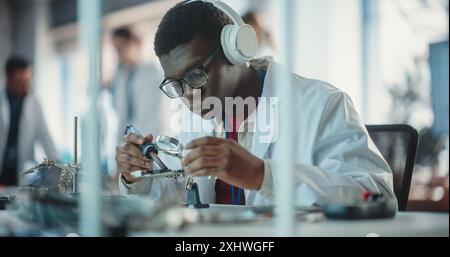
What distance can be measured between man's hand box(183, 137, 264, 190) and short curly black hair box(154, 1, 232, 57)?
0.38 metres

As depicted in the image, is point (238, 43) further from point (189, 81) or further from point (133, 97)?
point (133, 97)

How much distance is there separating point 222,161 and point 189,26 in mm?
435

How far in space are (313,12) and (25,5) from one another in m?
2.61

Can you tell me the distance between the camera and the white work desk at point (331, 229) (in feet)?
2.72

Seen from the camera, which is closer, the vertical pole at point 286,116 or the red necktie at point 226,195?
the vertical pole at point 286,116

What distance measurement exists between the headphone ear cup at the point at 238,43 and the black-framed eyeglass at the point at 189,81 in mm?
64

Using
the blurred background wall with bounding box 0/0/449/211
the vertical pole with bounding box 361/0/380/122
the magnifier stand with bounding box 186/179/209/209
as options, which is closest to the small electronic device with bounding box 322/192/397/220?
the magnifier stand with bounding box 186/179/209/209

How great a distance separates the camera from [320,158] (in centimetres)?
126

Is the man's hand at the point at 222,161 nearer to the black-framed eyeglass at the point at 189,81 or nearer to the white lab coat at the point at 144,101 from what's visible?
the black-framed eyeglass at the point at 189,81

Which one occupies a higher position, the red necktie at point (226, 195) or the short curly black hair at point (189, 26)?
the short curly black hair at point (189, 26)

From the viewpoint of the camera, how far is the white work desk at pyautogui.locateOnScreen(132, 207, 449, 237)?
830mm

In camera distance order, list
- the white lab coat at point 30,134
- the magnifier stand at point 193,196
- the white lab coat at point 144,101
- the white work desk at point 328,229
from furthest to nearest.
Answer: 1. the white lab coat at point 30,134
2. the white lab coat at point 144,101
3. the magnifier stand at point 193,196
4. the white work desk at point 328,229

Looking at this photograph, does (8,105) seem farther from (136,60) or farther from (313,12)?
(313,12)

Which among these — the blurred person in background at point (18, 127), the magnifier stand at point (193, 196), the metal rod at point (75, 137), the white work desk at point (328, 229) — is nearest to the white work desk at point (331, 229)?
the white work desk at point (328, 229)
